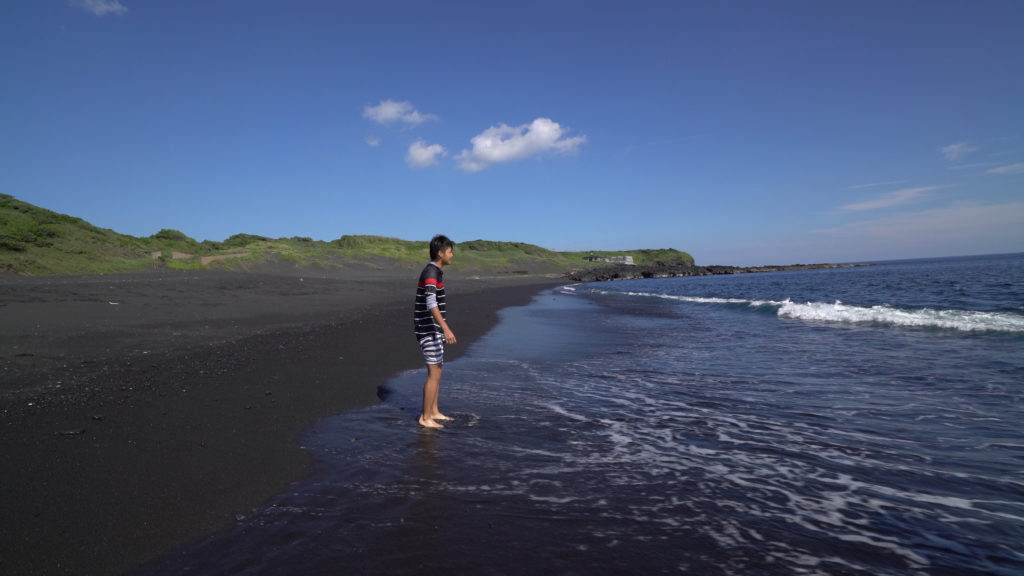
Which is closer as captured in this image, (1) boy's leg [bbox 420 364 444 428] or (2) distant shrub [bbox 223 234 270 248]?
(1) boy's leg [bbox 420 364 444 428]

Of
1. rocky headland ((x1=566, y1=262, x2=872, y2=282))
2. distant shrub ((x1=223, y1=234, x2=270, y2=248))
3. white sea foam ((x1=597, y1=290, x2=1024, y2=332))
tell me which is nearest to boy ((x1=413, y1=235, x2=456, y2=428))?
white sea foam ((x1=597, y1=290, x2=1024, y2=332))

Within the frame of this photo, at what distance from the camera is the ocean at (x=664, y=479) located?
314cm

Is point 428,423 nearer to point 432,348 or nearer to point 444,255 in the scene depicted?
point 432,348

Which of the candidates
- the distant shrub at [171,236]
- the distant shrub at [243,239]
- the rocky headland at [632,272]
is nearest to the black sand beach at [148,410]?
the distant shrub at [171,236]

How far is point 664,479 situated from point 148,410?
638 centimetres

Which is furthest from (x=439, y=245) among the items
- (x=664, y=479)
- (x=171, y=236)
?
(x=171, y=236)

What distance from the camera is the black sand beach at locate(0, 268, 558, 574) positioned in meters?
3.37

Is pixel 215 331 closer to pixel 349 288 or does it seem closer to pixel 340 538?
pixel 340 538

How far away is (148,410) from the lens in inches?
230

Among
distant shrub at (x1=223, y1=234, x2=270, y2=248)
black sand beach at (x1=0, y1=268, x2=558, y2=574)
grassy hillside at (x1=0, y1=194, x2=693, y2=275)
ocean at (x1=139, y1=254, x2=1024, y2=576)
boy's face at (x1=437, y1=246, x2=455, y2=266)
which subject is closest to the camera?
ocean at (x1=139, y1=254, x2=1024, y2=576)

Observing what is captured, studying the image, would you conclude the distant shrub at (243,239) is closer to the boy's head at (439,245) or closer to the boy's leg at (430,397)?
the boy's head at (439,245)

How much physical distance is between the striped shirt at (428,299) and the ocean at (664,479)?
4.32 ft

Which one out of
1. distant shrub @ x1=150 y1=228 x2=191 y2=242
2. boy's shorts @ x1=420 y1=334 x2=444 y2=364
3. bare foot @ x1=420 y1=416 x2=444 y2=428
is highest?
distant shrub @ x1=150 y1=228 x2=191 y2=242

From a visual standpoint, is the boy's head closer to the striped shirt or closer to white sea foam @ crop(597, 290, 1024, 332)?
the striped shirt
